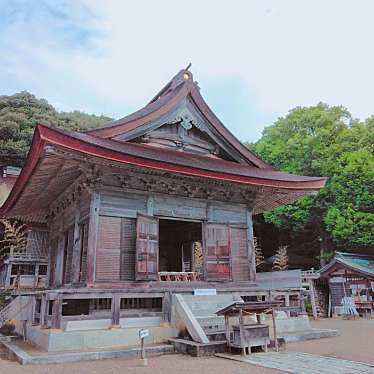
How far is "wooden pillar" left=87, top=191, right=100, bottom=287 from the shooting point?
987cm

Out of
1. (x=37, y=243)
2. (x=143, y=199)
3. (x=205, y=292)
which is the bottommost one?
(x=205, y=292)

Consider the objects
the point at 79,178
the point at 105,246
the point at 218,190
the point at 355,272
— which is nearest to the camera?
the point at 105,246

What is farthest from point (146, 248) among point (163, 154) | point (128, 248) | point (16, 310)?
point (16, 310)

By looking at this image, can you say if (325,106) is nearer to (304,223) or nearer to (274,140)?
(274,140)

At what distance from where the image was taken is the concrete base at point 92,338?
319 inches

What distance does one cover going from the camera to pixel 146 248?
1068 centimetres

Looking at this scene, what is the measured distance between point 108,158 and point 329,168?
22.7m

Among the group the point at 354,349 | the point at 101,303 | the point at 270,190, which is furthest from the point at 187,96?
the point at 354,349

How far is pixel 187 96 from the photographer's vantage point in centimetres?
1359

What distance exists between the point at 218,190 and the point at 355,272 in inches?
572

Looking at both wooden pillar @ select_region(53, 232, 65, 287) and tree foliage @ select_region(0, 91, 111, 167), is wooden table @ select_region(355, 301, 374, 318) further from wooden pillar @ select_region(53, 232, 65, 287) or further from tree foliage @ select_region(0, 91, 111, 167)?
tree foliage @ select_region(0, 91, 111, 167)

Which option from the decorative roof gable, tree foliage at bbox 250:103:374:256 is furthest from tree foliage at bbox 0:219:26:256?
tree foliage at bbox 250:103:374:256

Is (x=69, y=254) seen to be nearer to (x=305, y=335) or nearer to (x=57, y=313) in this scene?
(x=57, y=313)

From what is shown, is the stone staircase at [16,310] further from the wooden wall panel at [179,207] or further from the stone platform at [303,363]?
the stone platform at [303,363]
